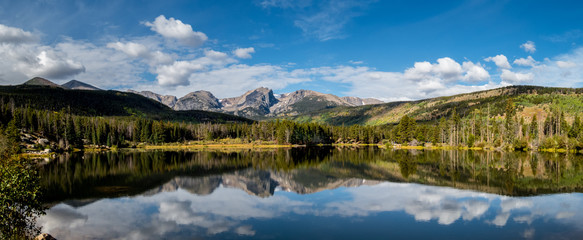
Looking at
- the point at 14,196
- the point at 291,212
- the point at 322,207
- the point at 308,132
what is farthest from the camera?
the point at 308,132

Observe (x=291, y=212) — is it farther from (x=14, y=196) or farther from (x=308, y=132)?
(x=308, y=132)

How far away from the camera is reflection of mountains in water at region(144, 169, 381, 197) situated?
3816cm

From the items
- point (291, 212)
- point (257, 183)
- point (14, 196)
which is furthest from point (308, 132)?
point (14, 196)

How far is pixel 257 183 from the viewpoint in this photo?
146 ft

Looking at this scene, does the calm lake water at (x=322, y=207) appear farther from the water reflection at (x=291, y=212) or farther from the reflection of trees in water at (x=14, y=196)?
the reflection of trees in water at (x=14, y=196)

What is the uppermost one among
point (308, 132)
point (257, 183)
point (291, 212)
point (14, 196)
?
point (308, 132)

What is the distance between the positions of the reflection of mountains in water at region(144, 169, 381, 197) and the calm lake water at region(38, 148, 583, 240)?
0.45 ft

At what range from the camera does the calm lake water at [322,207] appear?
20.8 m

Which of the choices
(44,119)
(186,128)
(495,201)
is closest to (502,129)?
(495,201)

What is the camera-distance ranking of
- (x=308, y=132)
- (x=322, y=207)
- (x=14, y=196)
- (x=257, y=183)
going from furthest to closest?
(x=308, y=132) → (x=257, y=183) → (x=322, y=207) → (x=14, y=196)

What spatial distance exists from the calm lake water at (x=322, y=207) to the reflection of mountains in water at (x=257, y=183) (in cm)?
14

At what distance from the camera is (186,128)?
18425cm

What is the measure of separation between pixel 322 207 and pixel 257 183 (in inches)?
698

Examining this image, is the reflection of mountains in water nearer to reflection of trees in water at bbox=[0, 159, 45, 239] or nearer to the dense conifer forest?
reflection of trees in water at bbox=[0, 159, 45, 239]
